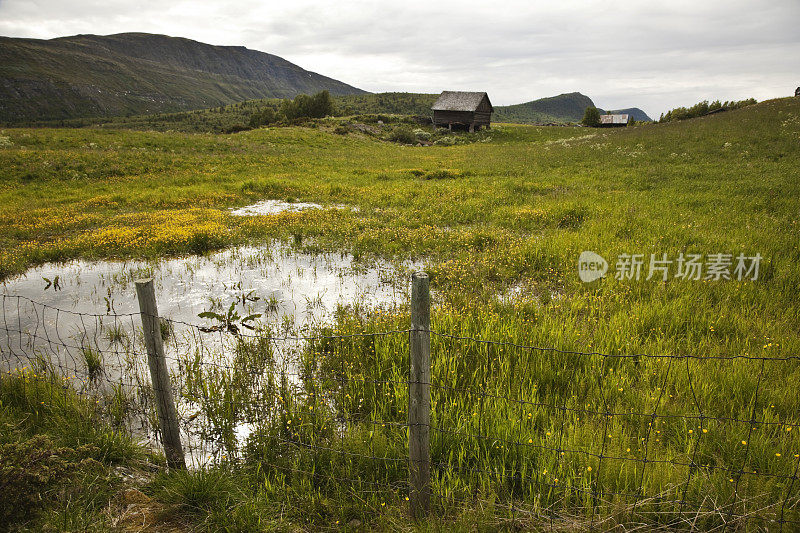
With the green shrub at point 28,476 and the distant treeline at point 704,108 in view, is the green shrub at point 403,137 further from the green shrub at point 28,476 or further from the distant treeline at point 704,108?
the green shrub at point 28,476

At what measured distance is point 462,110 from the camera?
6588cm

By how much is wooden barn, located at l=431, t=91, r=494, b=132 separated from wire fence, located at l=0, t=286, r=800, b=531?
67.2m

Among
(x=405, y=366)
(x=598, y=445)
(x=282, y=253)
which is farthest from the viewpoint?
(x=282, y=253)

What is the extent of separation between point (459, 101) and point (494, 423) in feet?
235

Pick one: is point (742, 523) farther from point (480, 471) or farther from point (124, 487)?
point (124, 487)

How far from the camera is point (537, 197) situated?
16.4m

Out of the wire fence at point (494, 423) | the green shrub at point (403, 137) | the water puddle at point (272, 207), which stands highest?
the green shrub at point (403, 137)

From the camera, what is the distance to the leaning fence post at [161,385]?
385 cm

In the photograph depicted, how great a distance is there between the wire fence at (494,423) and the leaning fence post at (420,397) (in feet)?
0.20

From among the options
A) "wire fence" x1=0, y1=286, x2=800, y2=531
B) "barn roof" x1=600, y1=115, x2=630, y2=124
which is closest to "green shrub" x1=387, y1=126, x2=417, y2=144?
"wire fence" x1=0, y1=286, x2=800, y2=531

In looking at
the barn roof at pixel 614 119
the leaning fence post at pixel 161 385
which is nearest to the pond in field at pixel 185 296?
the leaning fence post at pixel 161 385

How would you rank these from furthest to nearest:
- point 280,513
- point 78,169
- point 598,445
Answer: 1. point 78,169
2. point 598,445
3. point 280,513

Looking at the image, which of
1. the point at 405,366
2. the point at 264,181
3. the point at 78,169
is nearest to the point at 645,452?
the point at 405,366

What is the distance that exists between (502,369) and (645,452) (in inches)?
68.4
